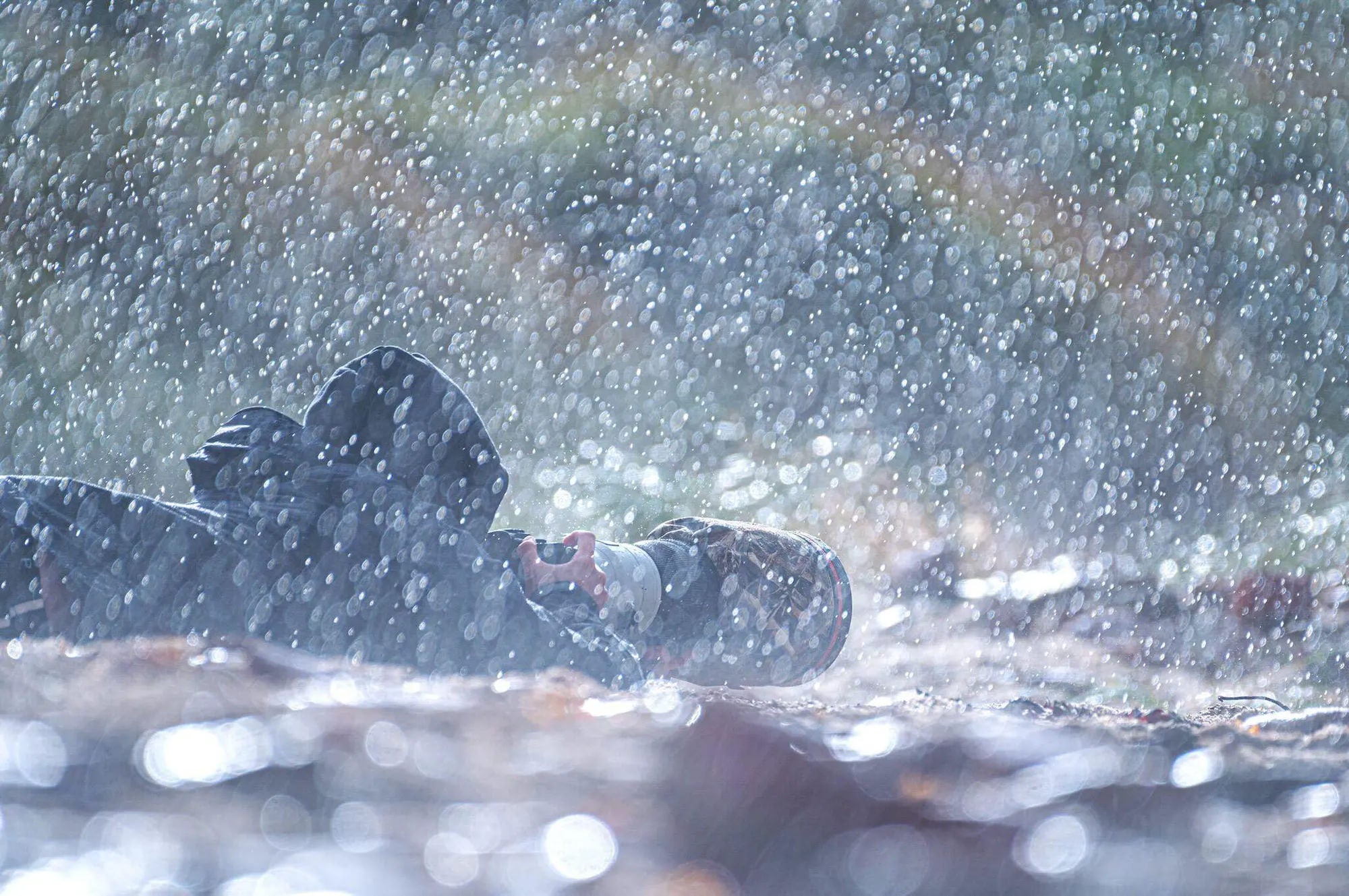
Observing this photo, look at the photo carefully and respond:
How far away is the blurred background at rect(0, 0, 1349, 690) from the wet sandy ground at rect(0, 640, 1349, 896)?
3.37 m

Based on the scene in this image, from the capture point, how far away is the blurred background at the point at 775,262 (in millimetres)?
4426

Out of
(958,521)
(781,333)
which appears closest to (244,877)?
(958,521)

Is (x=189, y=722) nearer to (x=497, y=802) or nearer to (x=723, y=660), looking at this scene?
(x=497, y=802)

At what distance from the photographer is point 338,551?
1236 millimetres

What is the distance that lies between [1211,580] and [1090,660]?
0.79 metres

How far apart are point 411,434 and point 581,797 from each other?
766mm

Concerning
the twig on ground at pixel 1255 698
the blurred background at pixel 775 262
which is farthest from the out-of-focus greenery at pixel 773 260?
the twig on ground at pixel 1255 698

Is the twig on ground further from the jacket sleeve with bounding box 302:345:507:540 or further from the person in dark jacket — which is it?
the jacket sleeve with bounding box 302:345:507:540

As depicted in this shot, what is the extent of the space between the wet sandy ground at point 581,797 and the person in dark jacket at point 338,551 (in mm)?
362

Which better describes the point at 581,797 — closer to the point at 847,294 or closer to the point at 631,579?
the point at 631,579

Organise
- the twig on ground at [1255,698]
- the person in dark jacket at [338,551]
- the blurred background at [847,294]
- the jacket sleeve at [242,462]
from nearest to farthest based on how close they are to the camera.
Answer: the person in dark jacket at [338,551] < the jacket sleeve at [242,462] < the twig on ground at [1255,698] < the blurred background at [847,294]

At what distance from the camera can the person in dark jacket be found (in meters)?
1.12

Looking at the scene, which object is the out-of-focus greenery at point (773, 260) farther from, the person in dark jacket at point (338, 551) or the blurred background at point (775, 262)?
the person in dark jacket at point (338, 551)

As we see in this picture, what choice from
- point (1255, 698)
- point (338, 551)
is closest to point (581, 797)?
point (338, 551)
